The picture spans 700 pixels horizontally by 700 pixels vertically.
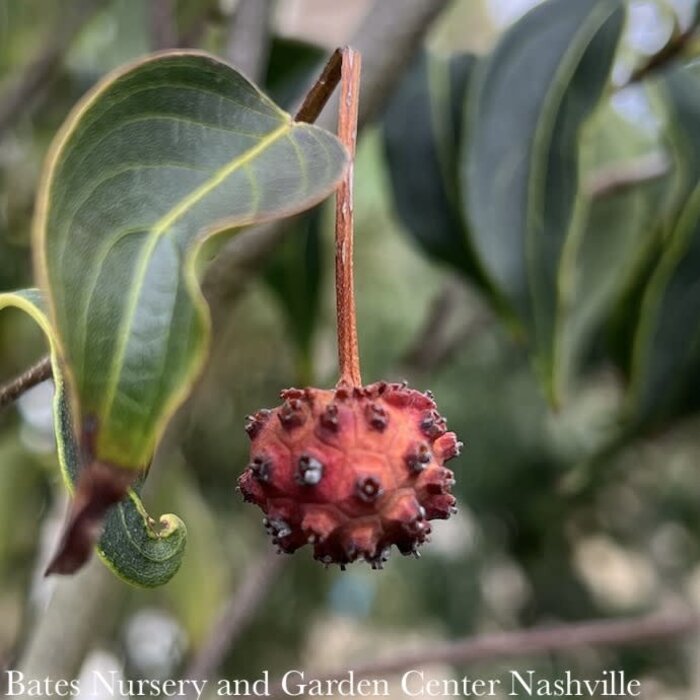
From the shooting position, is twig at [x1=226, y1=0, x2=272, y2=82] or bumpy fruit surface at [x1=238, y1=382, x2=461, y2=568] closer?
bumpy fruit surface at [x1=238, y1=382, x2=461, y2=568]

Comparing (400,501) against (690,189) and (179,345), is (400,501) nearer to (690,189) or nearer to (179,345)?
(179,345)

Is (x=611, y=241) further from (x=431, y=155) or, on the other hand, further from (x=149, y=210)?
(x=149, y=210)

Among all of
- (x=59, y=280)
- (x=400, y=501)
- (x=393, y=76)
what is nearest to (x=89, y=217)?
(x=59, y=280)

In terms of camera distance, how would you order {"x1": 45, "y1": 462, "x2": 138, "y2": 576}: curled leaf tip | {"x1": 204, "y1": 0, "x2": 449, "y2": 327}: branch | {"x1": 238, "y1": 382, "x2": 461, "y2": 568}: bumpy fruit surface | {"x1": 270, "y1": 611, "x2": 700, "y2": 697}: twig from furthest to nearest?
{"x1": 270, "y1": 611, "x2": 700, "y2": 697}: twig → {"x1": 204, "y1": 0, "x2": 449, "y2": 327}: branch → {"x1": 238, "y1": 382, "x2": 461, "y2": 568}: bumpy fruit surface → {"x1": 45, "y1": 462, "x2": 138, "y2": 576}: curled leaf tip

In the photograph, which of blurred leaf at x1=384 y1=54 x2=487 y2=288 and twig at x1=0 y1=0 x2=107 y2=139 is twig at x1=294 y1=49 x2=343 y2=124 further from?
twig at x1=0 y1=0 x2=107 y2=139

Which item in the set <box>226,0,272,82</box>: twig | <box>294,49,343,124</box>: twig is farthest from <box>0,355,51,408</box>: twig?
<box>226,0,272,82</box>: twig

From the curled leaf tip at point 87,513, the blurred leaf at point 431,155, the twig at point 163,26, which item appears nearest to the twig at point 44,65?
the twig at point 163,26

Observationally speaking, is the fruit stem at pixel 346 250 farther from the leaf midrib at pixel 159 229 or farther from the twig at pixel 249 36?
the twig at pixel 249 36
